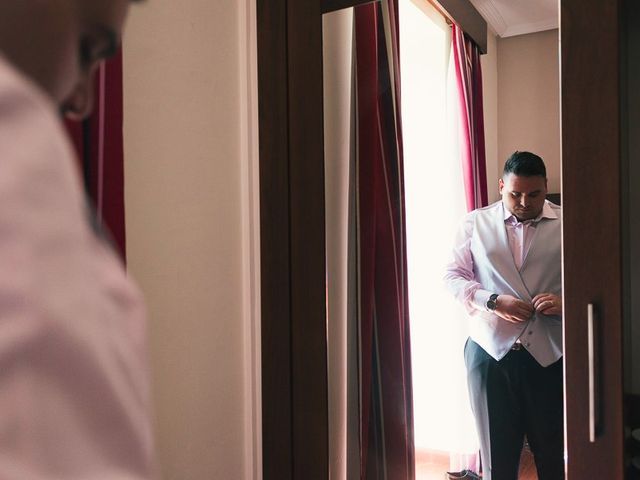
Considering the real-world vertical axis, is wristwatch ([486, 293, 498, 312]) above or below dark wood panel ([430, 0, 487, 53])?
below

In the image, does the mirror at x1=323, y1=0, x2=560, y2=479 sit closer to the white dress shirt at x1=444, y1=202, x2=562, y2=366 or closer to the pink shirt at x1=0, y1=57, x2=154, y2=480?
the white dress shirt at x1=444, y1=202, x2=562, y2=366

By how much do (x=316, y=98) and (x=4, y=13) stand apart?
1.19m

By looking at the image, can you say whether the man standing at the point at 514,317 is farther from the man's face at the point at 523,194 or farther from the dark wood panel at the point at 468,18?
the dark wood panel at the point at 468,18

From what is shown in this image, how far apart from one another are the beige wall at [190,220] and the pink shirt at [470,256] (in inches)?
19.1

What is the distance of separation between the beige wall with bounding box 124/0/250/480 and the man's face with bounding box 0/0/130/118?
2.96 ft

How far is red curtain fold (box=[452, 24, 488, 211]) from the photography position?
1.11 metres

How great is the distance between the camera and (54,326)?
122 millimetres

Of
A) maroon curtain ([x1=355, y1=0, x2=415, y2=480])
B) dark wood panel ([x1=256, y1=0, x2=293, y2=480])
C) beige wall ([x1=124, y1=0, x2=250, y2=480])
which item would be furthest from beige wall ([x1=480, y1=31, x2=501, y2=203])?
beige wall ([x1=124, y1=0, x2=250, y2=480])

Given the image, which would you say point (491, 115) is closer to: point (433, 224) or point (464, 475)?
point (433, 224)

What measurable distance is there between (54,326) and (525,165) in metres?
1.01

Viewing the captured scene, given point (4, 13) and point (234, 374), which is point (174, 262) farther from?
point (4, 13)

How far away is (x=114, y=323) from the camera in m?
0.14

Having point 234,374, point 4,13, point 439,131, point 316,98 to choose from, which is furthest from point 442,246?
point 4,13

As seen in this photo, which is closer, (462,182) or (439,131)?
(462,182)
